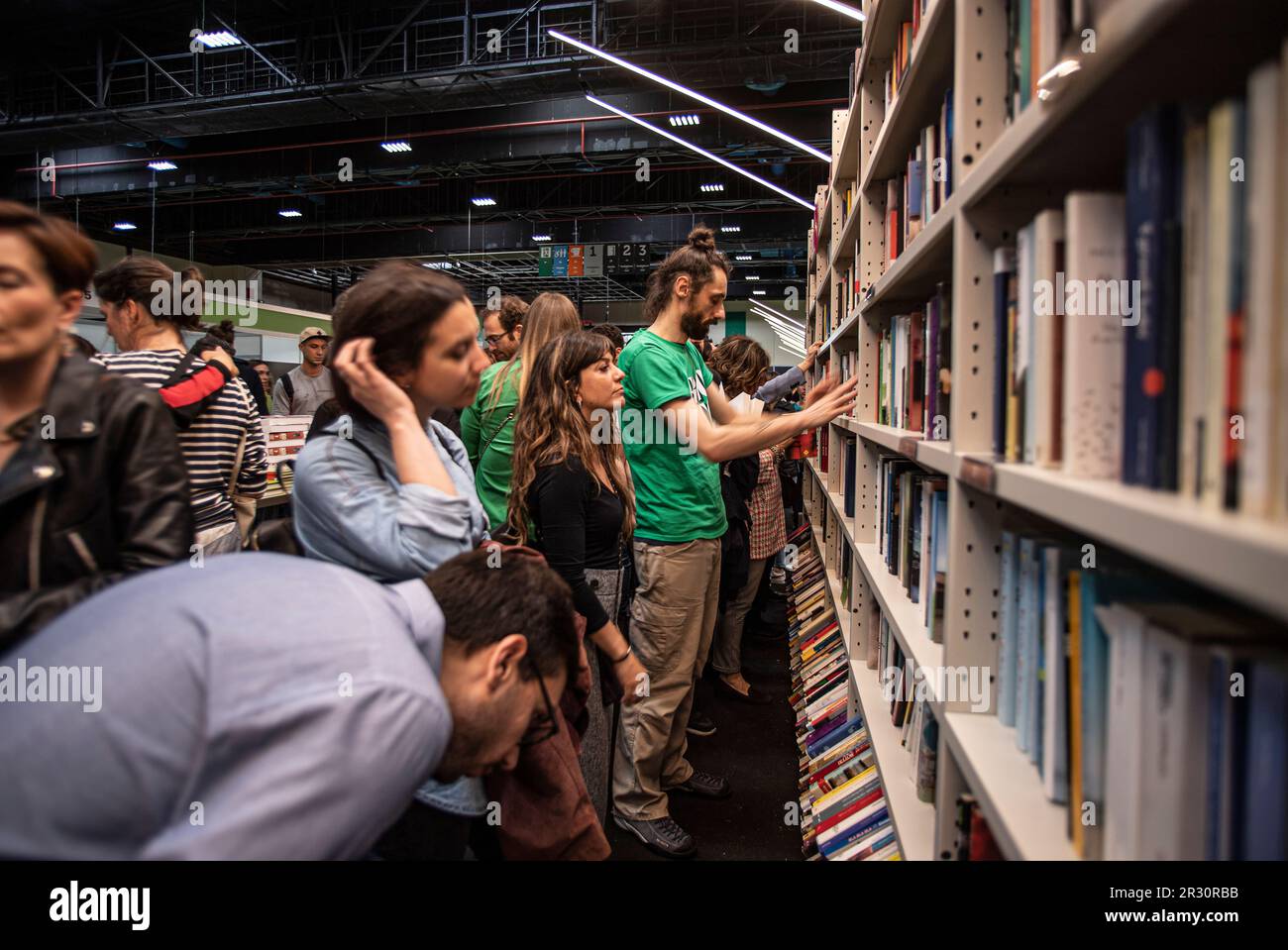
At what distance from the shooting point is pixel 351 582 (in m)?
0.93

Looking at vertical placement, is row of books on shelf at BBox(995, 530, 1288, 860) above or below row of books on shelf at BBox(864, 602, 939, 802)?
above

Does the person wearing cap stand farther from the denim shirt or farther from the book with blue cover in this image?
the book with blue cover

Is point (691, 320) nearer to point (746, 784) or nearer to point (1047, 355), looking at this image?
point (1047, 355)

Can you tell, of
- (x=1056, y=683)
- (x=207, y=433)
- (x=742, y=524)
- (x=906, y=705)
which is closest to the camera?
(x=1056, y=683)

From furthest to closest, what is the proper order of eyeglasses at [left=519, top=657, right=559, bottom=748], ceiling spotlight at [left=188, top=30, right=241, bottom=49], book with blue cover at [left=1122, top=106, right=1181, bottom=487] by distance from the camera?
ceiling spotlight at [left=188, top=30, right=241, bottom=49] → eyeglasses at [left=519, top=657, right=559, bottom=748] → book with blue cover at [left=1122, top=106, right=1181, bottom=487]

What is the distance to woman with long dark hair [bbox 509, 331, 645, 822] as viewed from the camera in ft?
6.54

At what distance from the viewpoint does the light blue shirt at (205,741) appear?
732 millimetres

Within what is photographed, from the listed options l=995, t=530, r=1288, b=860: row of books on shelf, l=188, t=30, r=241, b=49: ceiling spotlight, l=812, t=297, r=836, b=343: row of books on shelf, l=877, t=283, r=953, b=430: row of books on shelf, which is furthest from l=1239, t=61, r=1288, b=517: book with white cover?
l=188, t=30, r=241, b=49: ceiling spotlight

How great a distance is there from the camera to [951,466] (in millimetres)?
1134

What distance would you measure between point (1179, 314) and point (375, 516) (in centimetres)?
112

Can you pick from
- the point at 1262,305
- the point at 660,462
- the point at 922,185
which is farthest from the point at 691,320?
the point at 1262,305

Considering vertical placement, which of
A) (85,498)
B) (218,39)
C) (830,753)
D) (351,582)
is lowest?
(830,753)

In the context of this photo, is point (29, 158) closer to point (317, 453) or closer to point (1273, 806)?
point (317, 453)

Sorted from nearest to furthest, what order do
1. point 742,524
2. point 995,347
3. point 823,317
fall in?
point 995,347, point 742,524, point 823,317
